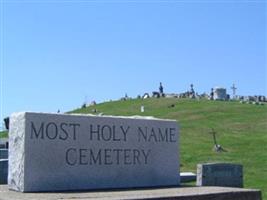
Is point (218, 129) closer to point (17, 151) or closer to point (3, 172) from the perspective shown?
point (3, 172)

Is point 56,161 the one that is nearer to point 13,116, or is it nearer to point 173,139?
point 13,116

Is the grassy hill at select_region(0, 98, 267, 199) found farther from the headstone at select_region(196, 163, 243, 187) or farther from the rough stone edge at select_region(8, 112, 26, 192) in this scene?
the rough stone edge at select_region(8, 112, 26, 192)

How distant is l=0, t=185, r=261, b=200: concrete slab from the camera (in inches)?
260

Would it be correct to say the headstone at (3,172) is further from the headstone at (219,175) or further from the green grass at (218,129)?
the green grass at (218,129)

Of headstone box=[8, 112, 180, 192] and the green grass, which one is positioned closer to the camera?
headstone box=[8, 112, 180, 192]

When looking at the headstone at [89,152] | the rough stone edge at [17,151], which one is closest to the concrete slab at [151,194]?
the rough stone edge at [17,151]

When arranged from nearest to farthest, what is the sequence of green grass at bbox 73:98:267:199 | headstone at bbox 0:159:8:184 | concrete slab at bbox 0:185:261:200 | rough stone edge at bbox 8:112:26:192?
concrete slab at bbox 0:185:261:200 < rough stone edge at bbox 8:112:26:192 < headstone at bbox 0:159:8:184 < green grass at bbox 73:98:267:199

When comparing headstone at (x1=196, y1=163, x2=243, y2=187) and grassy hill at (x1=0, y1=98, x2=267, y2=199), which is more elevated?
grassy hill at (x1=0, y1=98, x2=267, y2=199)

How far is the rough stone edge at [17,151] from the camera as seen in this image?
284 inches

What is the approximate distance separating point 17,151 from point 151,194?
183cm

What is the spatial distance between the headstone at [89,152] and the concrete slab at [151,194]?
0.39 m

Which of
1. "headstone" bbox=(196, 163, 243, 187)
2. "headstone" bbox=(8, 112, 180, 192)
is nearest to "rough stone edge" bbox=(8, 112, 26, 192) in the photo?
"headstone" bbox=(8, 112, 180, 192)

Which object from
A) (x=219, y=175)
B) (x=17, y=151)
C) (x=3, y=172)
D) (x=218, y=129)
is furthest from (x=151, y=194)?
(x=218, y=129)

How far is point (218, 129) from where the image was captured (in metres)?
31.9
